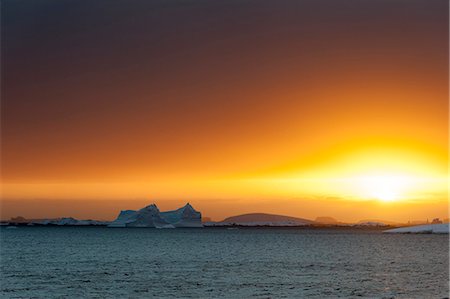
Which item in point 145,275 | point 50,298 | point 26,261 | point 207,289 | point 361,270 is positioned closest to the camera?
point 50,298

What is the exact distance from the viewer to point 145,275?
208 ft

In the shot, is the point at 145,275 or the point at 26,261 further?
the point at 26,261

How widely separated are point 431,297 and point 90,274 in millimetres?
32468

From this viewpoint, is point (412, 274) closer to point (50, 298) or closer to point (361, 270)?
point (361, 270)

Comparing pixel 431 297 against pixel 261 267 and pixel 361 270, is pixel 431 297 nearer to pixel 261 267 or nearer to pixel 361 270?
pixel 361 270

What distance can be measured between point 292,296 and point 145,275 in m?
20.0

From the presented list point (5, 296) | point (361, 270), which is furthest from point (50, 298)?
point (361, 270)

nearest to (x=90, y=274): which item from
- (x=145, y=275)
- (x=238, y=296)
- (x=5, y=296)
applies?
(x=145, y=275)

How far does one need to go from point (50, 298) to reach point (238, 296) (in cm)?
1337

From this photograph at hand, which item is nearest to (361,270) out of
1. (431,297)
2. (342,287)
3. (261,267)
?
(261,267)

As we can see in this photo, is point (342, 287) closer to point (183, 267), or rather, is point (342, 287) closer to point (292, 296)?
point (292, 296)

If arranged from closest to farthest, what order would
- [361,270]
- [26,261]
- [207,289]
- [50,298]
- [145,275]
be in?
1. [50,298]
2. [207,289]
3. [145,275]
4. [361,270]
5. [26,261]

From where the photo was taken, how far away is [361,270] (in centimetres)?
7088

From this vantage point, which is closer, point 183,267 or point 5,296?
point 5,296
